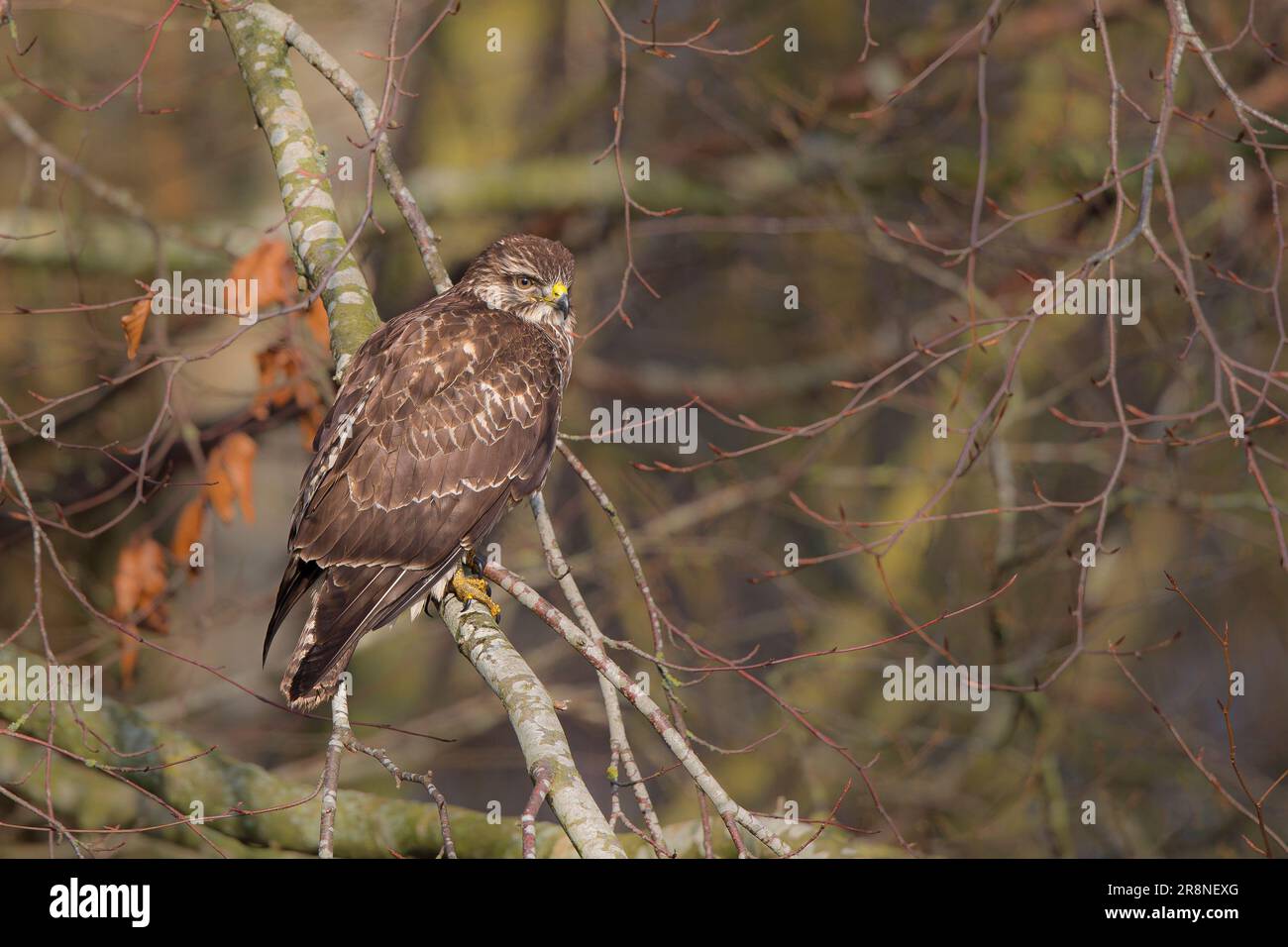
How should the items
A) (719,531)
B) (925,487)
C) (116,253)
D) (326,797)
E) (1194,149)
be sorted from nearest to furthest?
(326,797) < (116,253) < (1194,149) < (925,487) < (719,531)

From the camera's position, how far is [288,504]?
9.10 m

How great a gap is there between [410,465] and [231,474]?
5.75ft

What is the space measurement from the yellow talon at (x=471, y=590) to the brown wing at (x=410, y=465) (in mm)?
86

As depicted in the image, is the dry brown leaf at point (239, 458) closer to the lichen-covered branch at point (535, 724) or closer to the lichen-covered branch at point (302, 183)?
the lichen-covered branch at point (302, 183)

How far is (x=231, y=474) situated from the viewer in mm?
6066

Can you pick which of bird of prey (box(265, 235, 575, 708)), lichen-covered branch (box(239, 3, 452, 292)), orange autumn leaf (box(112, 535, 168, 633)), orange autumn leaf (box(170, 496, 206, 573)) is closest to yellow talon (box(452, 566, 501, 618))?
bird of prey (box(265, 235, 575, 708))

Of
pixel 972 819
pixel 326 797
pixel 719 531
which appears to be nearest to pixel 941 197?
pixel 719 531

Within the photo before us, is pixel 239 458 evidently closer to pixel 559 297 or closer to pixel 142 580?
pixel 142 580

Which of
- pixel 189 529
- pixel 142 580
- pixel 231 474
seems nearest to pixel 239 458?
pixel 231 474

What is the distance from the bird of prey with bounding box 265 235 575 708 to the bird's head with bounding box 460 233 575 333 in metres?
0.20

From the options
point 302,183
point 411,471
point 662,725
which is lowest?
point 662,725
